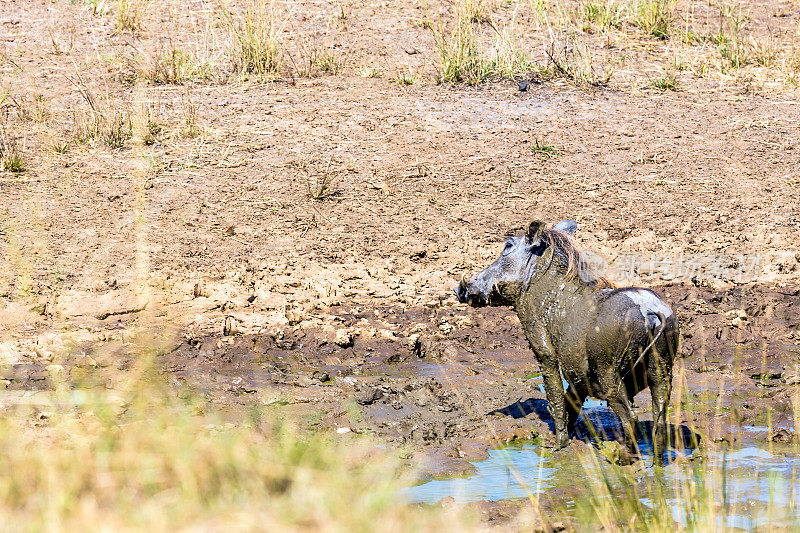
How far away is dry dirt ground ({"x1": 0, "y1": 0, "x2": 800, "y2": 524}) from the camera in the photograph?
23.4 feet

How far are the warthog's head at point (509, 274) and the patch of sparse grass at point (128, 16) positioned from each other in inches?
353

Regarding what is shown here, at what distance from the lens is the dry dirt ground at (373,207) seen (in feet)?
23.4

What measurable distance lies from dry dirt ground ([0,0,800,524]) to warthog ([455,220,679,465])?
0.97 feet

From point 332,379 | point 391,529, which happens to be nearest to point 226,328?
point 332,379

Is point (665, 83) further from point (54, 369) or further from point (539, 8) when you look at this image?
point (54, 369)

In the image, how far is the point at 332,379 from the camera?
711cm

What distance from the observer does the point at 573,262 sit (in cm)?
593

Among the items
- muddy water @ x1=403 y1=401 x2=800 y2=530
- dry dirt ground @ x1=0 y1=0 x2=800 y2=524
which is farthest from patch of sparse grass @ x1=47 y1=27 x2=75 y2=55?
muddy water @ x1=403 y1=401 x2=800 y2=530

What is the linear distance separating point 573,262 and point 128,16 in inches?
381

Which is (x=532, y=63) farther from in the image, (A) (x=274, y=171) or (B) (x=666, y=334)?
(B) (x=666, y=334)

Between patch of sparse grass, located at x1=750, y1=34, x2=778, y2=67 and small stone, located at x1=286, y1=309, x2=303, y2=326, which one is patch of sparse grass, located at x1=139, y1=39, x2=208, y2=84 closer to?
small stone, located at x1=286, y1=309, x2=303, y2=326

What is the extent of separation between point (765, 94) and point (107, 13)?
9.16m

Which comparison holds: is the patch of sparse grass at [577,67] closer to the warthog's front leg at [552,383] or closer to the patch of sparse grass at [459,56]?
the patch of sparse grass at [459,56]

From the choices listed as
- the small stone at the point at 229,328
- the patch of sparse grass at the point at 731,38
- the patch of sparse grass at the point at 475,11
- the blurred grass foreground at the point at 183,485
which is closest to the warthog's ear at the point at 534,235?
the blurred grass foreground at the point at 183,485
